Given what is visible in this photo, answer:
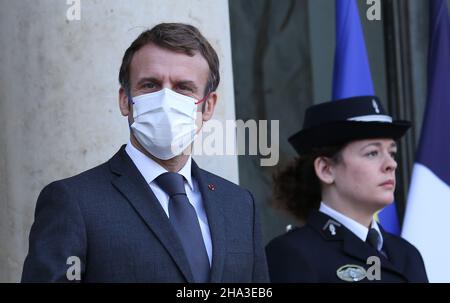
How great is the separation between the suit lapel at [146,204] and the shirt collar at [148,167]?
0.02 metres

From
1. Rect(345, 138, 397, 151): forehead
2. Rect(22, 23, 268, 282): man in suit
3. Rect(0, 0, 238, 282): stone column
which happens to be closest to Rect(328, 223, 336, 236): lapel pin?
Rect(345, 138, 397, 151): forehead

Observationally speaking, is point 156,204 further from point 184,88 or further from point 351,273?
point 351,273

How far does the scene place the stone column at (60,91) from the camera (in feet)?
15.9

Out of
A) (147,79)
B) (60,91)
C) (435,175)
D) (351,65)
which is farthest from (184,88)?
(435,175)

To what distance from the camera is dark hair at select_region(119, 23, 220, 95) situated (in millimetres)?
3930

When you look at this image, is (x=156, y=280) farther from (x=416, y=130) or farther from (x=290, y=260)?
(x=416, y=130)

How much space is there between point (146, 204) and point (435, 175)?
260 cm

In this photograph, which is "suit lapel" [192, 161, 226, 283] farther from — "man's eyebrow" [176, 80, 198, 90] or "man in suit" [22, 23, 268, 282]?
"man's eyebrow" [176, 80, 198, 90]

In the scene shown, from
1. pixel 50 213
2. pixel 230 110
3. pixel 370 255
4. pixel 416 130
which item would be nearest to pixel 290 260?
pixel 370 255

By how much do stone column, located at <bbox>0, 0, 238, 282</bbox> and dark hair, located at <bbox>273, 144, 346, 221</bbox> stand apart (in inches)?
10.2

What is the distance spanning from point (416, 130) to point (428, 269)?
1.38 m

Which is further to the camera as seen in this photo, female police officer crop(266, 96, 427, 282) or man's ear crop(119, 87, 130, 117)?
female police officer crop(266, 96, 427, 282)

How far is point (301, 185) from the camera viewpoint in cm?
504

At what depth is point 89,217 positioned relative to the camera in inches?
143
